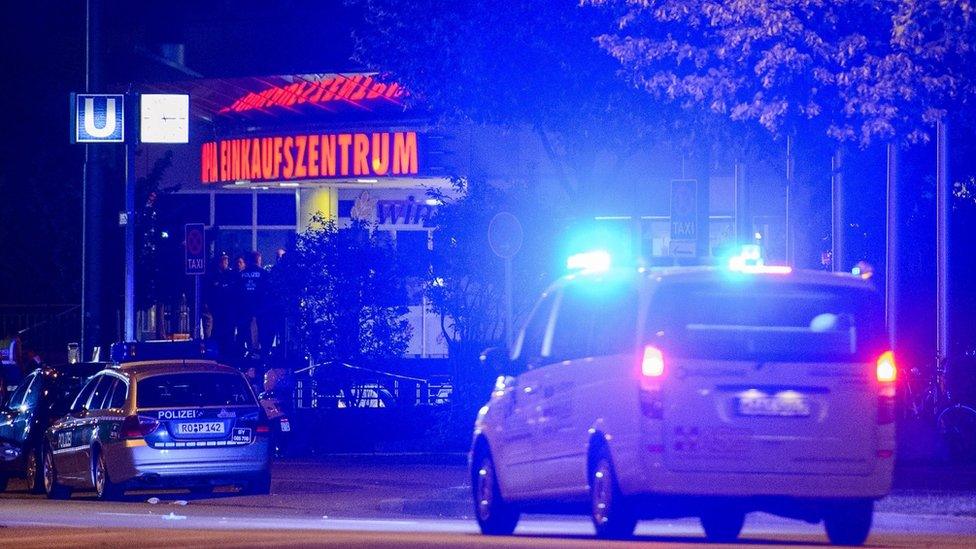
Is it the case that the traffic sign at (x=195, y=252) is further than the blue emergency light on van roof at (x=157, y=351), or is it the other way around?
the traffic sign at (x=195, y=252)

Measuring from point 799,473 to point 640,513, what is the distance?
102cm

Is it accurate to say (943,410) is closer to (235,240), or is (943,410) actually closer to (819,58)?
(819,58)

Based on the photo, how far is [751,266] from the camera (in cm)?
1216

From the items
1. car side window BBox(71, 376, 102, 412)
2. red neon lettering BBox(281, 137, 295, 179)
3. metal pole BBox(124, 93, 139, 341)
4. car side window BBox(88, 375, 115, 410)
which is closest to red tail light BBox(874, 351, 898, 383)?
car side window BBox(88, 375, 115, 410)

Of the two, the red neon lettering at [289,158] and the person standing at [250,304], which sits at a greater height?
the red neon lettering at [289,158]

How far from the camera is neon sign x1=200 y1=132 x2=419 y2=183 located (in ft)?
123

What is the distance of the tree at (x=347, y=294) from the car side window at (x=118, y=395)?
1017 cm

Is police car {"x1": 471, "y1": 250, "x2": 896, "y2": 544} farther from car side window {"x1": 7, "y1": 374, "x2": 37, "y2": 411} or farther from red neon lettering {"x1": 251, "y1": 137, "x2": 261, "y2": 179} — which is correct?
red neon lettering {"x1": 251, "y1": 137, "x2": 261, "y2": 179}

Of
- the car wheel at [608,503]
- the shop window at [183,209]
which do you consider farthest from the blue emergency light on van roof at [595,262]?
the shop window at [183,209]

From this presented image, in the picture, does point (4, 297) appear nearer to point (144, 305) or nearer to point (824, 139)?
point (144, 305)

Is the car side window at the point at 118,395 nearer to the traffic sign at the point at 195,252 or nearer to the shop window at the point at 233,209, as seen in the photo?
the traffic sign at the point at 195,252

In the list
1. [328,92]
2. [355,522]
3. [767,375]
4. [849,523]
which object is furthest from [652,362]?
[328,92]

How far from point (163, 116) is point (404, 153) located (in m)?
10.7

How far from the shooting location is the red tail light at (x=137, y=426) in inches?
747
